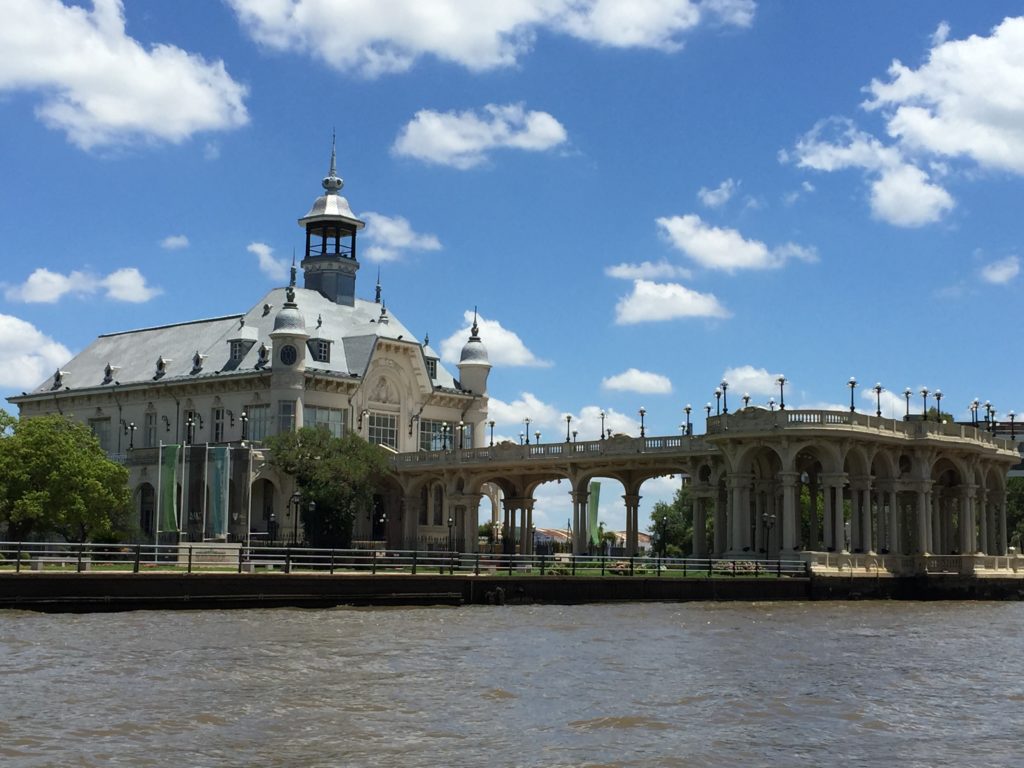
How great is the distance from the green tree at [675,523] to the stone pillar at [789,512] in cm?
6249

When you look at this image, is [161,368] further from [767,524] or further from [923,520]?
[923,520]

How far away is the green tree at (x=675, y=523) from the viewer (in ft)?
470

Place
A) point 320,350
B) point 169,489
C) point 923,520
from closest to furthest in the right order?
point 923,520, point 169,489, point 320,350

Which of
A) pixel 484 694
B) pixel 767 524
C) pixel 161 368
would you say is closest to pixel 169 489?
pixel 161 368

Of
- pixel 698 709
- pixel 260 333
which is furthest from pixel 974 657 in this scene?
pixel 260 333

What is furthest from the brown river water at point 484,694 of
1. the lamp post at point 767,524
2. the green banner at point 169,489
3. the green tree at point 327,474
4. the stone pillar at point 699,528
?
the green tree at point 327,474

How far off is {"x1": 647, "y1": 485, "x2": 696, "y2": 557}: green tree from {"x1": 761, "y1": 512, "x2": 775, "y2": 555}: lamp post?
5782 cm

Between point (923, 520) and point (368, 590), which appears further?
point (923, 520)

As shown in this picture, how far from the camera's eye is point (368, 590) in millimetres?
51406

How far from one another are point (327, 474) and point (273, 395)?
10.5 meters

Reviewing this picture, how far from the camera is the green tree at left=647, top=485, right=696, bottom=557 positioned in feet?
470

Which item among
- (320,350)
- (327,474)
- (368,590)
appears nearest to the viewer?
(368,590)

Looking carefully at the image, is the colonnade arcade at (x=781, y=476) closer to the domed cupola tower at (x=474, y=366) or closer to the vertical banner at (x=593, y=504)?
the vertical banner at (x=593, y=504)

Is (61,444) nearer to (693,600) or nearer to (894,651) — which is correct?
(693,600)
